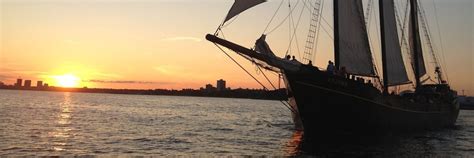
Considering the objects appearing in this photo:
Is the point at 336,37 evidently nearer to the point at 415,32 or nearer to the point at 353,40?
the point at 353,40

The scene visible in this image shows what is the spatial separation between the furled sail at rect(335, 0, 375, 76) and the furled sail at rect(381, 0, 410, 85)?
7.46 metres

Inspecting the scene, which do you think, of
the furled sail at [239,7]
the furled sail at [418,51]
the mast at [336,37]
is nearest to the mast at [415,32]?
the furled sail at [418,51]

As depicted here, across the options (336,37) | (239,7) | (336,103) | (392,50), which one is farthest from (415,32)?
(239,7)

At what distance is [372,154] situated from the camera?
2483cm

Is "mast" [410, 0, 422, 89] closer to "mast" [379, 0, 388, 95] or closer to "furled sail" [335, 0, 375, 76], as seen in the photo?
"mast" [379, 0, 388, 95]

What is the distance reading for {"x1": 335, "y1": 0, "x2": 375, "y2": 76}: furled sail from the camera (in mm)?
31953

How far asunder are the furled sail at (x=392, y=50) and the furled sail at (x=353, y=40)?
7.46 meters

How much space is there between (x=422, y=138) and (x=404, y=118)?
1907 millimetres

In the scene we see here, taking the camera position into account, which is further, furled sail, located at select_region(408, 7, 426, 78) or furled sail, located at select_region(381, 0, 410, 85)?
furled sail, located at select_region(408, 7, 426, 78)

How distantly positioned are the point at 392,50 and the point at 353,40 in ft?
35.9

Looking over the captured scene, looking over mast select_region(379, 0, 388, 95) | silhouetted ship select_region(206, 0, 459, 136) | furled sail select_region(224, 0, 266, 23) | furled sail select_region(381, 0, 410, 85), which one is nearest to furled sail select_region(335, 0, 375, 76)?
silhouetted ship select_region(206, 0, 459, 136)

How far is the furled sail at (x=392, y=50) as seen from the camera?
41562 mm

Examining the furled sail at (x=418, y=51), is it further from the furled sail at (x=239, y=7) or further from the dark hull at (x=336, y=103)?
the furled sail at (x=239, y=7)

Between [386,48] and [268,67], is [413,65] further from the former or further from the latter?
[268,67]
